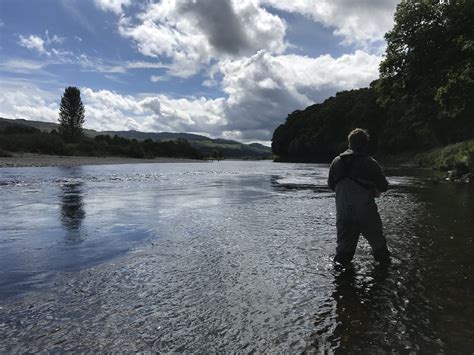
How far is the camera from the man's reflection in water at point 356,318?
4.35 meters

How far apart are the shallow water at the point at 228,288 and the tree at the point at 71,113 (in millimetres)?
119311

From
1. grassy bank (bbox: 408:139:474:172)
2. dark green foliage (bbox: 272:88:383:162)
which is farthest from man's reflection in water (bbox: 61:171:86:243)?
dark green foliage (bbox: 272:88:383:162)

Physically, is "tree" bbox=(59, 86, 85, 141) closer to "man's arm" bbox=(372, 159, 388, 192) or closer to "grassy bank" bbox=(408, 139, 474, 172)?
"grassy bank" bbox=(408, 139, 474, 172)

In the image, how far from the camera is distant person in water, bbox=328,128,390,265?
7035 millimetres

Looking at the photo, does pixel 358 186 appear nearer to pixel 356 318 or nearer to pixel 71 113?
pixel 356 318

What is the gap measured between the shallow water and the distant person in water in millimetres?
493

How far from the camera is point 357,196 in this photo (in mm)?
7062

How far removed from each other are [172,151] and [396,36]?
418ft

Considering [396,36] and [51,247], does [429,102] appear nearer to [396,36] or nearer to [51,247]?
[396,36]

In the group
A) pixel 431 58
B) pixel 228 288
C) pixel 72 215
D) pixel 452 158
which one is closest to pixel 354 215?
pixel 228 288

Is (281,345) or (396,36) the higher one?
(396,36)

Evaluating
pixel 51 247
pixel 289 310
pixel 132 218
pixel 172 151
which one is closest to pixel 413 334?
pixel 289 310

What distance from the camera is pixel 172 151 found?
497ft

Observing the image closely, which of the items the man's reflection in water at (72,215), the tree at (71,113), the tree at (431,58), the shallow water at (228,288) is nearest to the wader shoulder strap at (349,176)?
the shallow water at (228,288)
